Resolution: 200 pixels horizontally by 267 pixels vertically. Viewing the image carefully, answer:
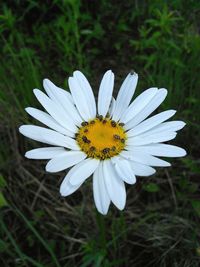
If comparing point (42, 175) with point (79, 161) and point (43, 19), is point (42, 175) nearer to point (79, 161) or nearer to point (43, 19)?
point (79, 161)

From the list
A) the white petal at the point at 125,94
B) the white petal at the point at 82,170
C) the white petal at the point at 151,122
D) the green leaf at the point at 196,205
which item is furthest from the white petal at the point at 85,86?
the green leaf at the point at 196,205

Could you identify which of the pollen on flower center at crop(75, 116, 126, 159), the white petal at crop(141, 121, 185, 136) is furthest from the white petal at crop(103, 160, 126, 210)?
the white petal at crop(141, 121, 185, 136)

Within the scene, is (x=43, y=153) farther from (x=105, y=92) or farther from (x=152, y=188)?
(x=152, y=188)

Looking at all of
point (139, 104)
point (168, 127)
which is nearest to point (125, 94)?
point (139, 104)

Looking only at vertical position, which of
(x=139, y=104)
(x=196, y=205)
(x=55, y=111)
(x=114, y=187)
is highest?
(x=55, y=111)

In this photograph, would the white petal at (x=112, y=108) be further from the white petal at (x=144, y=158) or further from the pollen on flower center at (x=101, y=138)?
the white petal at (x=144, y=158)

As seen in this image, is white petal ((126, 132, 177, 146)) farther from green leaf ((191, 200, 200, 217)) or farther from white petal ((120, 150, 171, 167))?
green leaf ((191, 200, 200, 217))

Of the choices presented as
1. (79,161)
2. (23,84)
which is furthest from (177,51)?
(79,161)
